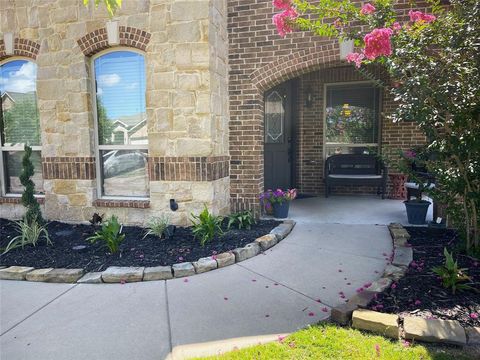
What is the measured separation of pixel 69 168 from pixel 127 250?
2.06 m

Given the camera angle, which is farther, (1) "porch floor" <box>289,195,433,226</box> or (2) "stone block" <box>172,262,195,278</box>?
(1) "porch floor" <box>289,195,433,226</box>

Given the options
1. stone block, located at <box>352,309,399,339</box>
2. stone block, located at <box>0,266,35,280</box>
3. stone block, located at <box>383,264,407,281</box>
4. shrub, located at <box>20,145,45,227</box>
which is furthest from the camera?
shrub, located at <box>20,145,45,227</box>

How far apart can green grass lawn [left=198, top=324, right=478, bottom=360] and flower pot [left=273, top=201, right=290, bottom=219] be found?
3123 millimetres

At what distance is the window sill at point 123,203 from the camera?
497 centimetres

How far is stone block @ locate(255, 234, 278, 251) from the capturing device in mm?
4023

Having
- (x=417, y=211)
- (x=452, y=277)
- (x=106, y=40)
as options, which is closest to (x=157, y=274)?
(x=452, y=277)

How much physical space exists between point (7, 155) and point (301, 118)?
5.75 meters

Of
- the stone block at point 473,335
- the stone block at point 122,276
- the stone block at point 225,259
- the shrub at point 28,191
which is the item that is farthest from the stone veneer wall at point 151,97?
the stone block at point 473,335

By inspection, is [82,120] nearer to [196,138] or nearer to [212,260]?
[196,138]

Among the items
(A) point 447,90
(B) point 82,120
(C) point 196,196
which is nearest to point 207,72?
(C) point 196,196

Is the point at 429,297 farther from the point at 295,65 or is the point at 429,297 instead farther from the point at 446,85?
the point at 295,65

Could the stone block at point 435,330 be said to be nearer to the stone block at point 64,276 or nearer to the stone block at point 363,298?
the stone block at point 363,298

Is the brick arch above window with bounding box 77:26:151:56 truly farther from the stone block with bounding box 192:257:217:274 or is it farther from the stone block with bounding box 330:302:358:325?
the stone block with bounding box 330:302:358:325

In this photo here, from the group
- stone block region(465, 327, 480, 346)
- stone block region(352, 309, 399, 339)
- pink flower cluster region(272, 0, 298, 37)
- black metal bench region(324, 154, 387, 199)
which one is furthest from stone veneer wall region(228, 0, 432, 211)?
stone block region(465, 327, 480, 346)
